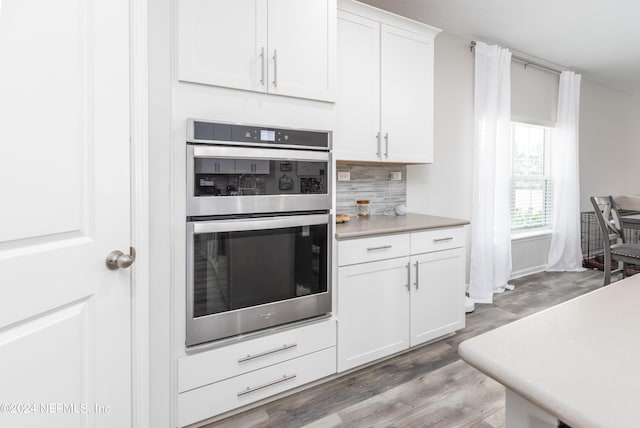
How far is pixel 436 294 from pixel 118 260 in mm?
2022

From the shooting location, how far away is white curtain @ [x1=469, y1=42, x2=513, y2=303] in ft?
11.2

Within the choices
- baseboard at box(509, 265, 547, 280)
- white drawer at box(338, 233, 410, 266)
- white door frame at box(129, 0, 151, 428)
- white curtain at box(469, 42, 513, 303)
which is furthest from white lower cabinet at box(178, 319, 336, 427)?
baseboard at box(509, 265, 547, 280)

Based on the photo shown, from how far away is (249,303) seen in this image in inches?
66.6

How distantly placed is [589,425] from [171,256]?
150 cm

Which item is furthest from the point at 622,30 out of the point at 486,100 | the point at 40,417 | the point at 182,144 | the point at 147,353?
the point at 40,417

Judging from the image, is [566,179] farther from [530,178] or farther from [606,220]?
[606,220]

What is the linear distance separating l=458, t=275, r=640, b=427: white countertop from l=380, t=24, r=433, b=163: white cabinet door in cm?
183

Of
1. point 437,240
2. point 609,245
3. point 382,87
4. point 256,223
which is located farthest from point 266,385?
point 609,245

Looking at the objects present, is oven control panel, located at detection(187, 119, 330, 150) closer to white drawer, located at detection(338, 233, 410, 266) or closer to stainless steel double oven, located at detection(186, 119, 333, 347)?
stainless steel double oven, located at detection(186, 119, 333, 347)

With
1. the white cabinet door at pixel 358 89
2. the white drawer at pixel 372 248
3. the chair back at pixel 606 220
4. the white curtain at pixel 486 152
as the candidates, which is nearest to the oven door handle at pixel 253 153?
the white cabinet door at pixel 358 89

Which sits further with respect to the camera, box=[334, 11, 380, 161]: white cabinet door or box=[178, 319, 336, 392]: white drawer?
box=[334, 11, 380, 161]: white cabinet door

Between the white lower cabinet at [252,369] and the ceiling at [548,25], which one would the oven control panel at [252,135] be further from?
the ceiling at [548,25]

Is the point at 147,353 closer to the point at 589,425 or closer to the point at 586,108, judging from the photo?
the point at 589,425

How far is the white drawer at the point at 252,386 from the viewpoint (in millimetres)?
1563
